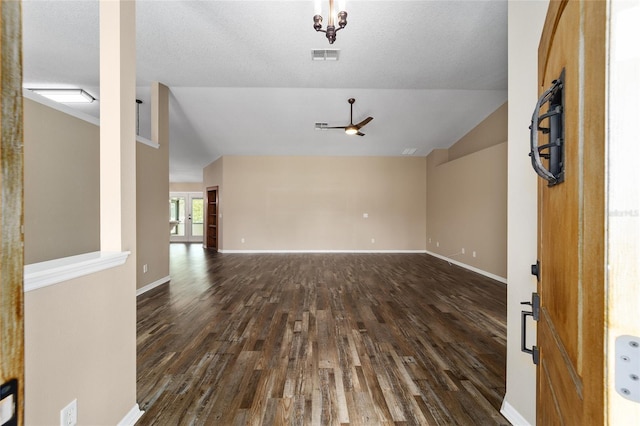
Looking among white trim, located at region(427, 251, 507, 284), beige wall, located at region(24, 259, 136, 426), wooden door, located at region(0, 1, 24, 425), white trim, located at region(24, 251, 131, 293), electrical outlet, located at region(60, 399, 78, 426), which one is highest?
wooden door, located at region(0, 1, 24, 425)

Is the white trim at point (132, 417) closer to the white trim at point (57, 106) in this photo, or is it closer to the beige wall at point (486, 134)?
the white trim at point (57, 106)

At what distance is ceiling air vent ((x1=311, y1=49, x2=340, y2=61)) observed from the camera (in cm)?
367

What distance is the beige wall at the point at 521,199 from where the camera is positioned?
57.8 inches

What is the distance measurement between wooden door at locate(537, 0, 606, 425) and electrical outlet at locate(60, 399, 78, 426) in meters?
1.78

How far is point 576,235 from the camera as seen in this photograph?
56 cm

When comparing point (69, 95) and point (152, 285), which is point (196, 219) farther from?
point (152, 285)

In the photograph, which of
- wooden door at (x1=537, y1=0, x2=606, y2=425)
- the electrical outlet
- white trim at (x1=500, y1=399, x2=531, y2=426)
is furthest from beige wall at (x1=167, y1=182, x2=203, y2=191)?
wooden door at (x1=537, y1=0, x2=606, y2=425)

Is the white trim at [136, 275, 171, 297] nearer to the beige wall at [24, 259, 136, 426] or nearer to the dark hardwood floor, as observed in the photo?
the dark hardwood floor

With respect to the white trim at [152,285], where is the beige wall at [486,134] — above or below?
above

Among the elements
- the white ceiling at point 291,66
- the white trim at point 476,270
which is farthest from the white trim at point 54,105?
the white trim at point 476,270

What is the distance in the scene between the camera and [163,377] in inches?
75.5

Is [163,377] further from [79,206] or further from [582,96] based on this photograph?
[582,96]

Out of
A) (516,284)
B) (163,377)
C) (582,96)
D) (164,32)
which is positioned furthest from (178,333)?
(164,32)

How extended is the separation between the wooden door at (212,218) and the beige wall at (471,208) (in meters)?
6.47
